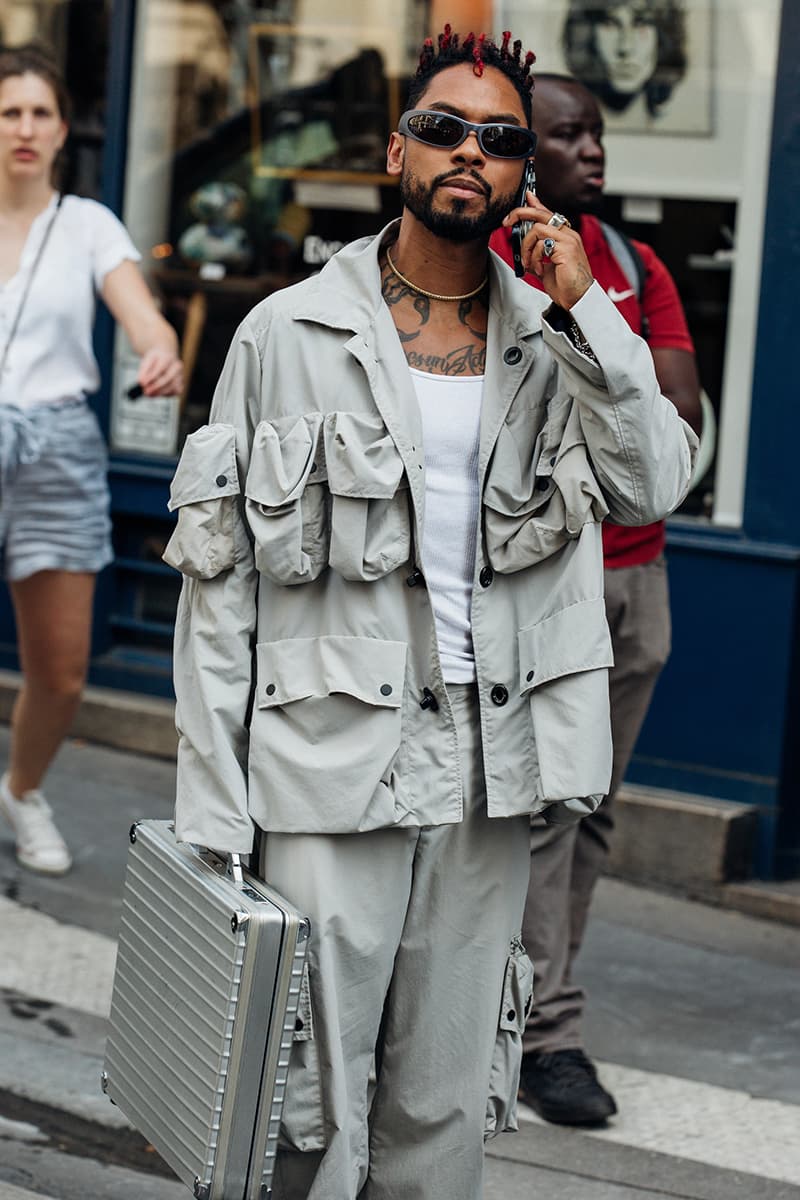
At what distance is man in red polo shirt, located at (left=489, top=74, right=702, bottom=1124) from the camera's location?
407 centimetres

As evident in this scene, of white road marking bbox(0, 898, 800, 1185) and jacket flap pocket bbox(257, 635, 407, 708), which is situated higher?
jacket flap pocket bbox(257, 635, 407, 708)

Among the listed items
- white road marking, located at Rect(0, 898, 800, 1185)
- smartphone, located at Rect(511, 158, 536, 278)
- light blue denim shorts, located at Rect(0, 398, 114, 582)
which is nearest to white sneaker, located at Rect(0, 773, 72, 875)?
white road marking, located at Rect(0, 898, 800, 1185)

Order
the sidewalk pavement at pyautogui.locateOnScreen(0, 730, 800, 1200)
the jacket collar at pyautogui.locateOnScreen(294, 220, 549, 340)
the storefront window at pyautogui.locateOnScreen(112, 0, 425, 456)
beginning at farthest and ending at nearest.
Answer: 1. the storefront window at pyautogui.locateOnScreen(112, 0, 425, 456)
2. the sidewalk pavement at pyautogui.locateOnScreen(0, 730, 800, 1200)
3. the jacket collar at pyautogui.locateOnScreen(294, 220, 549, 340)

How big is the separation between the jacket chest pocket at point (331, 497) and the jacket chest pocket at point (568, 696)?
0.86 feet

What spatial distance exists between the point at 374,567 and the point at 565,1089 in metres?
1.68

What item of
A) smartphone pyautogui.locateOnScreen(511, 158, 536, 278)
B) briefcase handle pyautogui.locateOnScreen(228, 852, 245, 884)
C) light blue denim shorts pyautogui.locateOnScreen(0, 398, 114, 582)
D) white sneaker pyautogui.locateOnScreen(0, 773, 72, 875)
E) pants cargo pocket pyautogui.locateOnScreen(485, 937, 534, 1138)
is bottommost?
white sneaker pyautogui.locateOnScreen(0, 773, 72, 875)

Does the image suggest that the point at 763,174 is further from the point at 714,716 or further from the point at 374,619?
the point at 374,619

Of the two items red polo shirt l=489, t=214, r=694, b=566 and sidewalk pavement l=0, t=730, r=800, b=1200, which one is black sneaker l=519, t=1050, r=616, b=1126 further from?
red polo shirt l=489, t=214, r=694, b=566

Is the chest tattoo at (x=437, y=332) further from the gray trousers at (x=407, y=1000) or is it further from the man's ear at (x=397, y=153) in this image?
the gray trousers at (x=407, y=1000)

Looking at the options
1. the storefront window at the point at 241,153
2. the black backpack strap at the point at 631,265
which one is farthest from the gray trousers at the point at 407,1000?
the storefront window at the point at 241,153

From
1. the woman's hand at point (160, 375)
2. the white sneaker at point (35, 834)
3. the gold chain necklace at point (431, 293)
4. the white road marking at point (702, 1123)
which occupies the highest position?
the gold chain necklace at point (431, 293)

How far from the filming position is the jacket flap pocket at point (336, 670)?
286 centimetres

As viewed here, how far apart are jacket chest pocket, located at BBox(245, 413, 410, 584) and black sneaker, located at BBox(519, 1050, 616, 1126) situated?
166cm

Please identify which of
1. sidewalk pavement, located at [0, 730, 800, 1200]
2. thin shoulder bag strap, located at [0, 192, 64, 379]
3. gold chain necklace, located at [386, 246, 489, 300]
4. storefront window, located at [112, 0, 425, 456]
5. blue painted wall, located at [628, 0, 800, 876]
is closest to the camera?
gold chain necklace, located at [386, 246, 489, 300]
